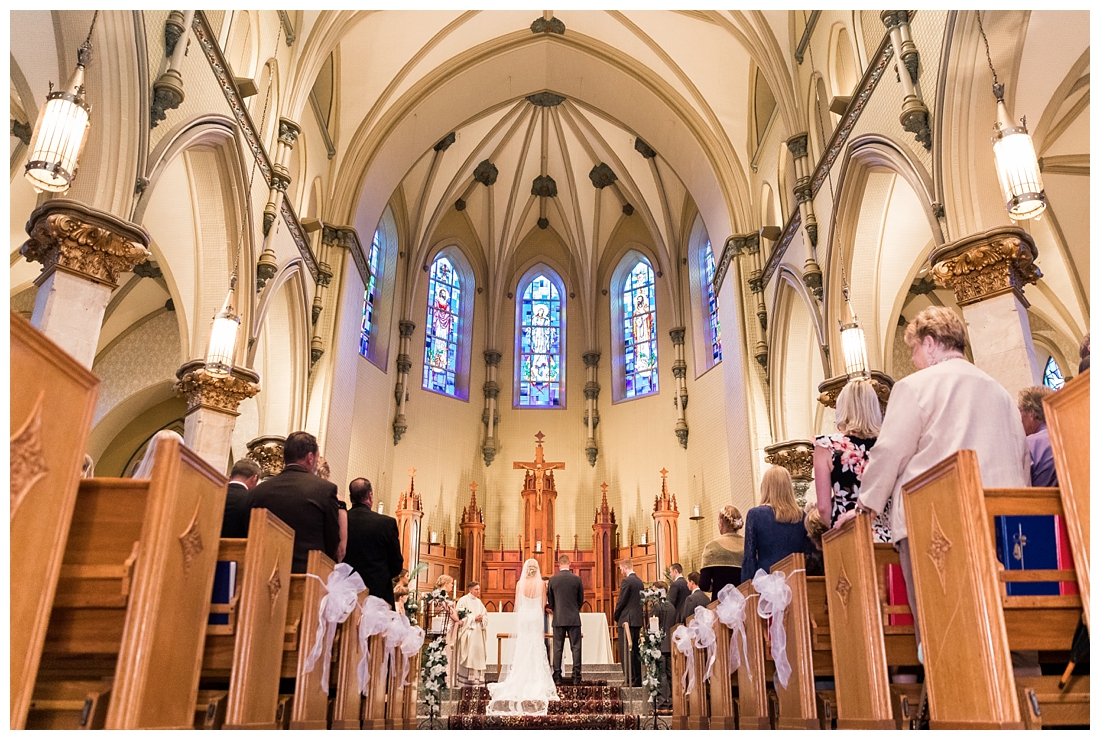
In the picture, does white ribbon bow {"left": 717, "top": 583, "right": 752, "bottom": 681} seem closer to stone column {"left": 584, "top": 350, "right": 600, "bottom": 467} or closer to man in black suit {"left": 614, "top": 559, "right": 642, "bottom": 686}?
man in black suit {"left": 614, "top": 559, "right": 642, "bottom": 686}

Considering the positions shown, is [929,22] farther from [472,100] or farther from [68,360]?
[472,100]

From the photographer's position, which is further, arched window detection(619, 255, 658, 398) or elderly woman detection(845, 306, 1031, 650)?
arched window detection(619, 255, 658, 398)

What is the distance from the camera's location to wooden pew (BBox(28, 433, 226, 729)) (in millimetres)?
2699

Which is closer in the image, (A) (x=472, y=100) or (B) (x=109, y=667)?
(B) (x=109, y=667)

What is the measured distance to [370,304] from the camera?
704 inches

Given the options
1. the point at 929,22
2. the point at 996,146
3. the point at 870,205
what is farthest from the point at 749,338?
the point at 996,146

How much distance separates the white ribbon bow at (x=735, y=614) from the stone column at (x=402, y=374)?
13.5 metres

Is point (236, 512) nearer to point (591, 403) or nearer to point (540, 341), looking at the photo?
point (591, 403)

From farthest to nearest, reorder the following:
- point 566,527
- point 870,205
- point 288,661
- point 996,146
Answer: point 566,527 < point 870,205 < point 996,146 < point 288,661

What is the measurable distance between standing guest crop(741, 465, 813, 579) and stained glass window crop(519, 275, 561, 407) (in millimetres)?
15102

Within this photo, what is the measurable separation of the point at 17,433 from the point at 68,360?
0.30m

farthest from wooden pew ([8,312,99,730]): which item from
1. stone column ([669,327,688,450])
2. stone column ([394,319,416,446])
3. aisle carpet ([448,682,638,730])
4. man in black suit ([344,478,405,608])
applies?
stone column ([669,327,688,450])

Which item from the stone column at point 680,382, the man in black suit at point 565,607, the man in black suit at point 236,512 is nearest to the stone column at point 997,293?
the man in black suit at point 565,607

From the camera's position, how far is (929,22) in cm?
831
